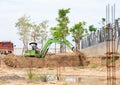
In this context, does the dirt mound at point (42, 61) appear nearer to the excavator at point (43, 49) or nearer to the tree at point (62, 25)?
the excavator at point (43, 49)

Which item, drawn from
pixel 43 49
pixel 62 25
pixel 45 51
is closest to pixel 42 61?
pixel 45 51

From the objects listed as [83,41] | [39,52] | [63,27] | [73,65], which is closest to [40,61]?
[39,52]

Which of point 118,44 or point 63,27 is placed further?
point 63,27

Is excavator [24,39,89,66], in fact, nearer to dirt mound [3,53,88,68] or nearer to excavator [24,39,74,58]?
excavator [24,39,74,58]

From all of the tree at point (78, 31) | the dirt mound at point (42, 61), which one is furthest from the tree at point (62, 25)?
the dirt mound at point (42, 61)

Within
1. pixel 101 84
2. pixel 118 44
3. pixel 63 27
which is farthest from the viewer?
pixel 63 27

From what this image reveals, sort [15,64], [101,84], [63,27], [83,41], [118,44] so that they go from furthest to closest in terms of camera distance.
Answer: [83,41] → [63,27] → [15,64] → [118,44] → [101,84]

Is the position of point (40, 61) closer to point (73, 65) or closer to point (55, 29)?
point (73, 65)

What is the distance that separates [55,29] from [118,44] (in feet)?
64.8

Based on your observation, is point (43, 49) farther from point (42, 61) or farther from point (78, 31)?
point (78, 31)

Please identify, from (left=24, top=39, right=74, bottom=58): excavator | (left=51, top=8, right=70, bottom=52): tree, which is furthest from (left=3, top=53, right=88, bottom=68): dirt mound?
(left=51, top=8, right=70, bottom=52): tree

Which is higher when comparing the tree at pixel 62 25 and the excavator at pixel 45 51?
the tree at pixel 62 25

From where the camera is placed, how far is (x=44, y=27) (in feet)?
188

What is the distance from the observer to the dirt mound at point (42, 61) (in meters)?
40.4
